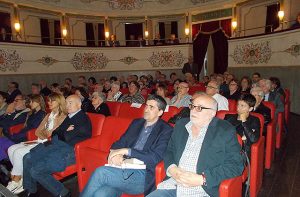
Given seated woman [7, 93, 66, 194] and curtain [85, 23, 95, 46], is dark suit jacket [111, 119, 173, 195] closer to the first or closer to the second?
seated woman [7, 93, 66, 194]

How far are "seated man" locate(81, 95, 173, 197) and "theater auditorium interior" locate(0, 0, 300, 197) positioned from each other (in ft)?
0.29

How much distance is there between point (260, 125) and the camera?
9.04 feet

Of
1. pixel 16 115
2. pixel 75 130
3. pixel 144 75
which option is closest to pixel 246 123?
pixel 75 130

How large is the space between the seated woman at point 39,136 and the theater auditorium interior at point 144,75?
0.05 feet

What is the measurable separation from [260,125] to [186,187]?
4.25 feet

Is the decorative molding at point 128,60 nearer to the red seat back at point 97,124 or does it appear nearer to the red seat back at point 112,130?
the red seat back at point 97,124

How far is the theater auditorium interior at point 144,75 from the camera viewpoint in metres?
2.96

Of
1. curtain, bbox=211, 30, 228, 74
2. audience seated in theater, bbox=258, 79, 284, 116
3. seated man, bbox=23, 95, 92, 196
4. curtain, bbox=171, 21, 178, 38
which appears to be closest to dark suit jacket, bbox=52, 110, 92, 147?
seated man, bbox=23, 95, 92, 196

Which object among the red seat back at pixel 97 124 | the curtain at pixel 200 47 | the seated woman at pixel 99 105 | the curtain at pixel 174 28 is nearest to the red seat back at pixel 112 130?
the red seat back at pixel 97 124

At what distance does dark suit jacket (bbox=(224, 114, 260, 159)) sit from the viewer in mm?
2580

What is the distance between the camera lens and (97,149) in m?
2.84

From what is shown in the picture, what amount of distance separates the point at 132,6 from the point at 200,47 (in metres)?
3.89

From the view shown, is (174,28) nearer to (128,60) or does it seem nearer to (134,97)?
(128,60)

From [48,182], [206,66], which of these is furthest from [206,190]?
[206,66]
